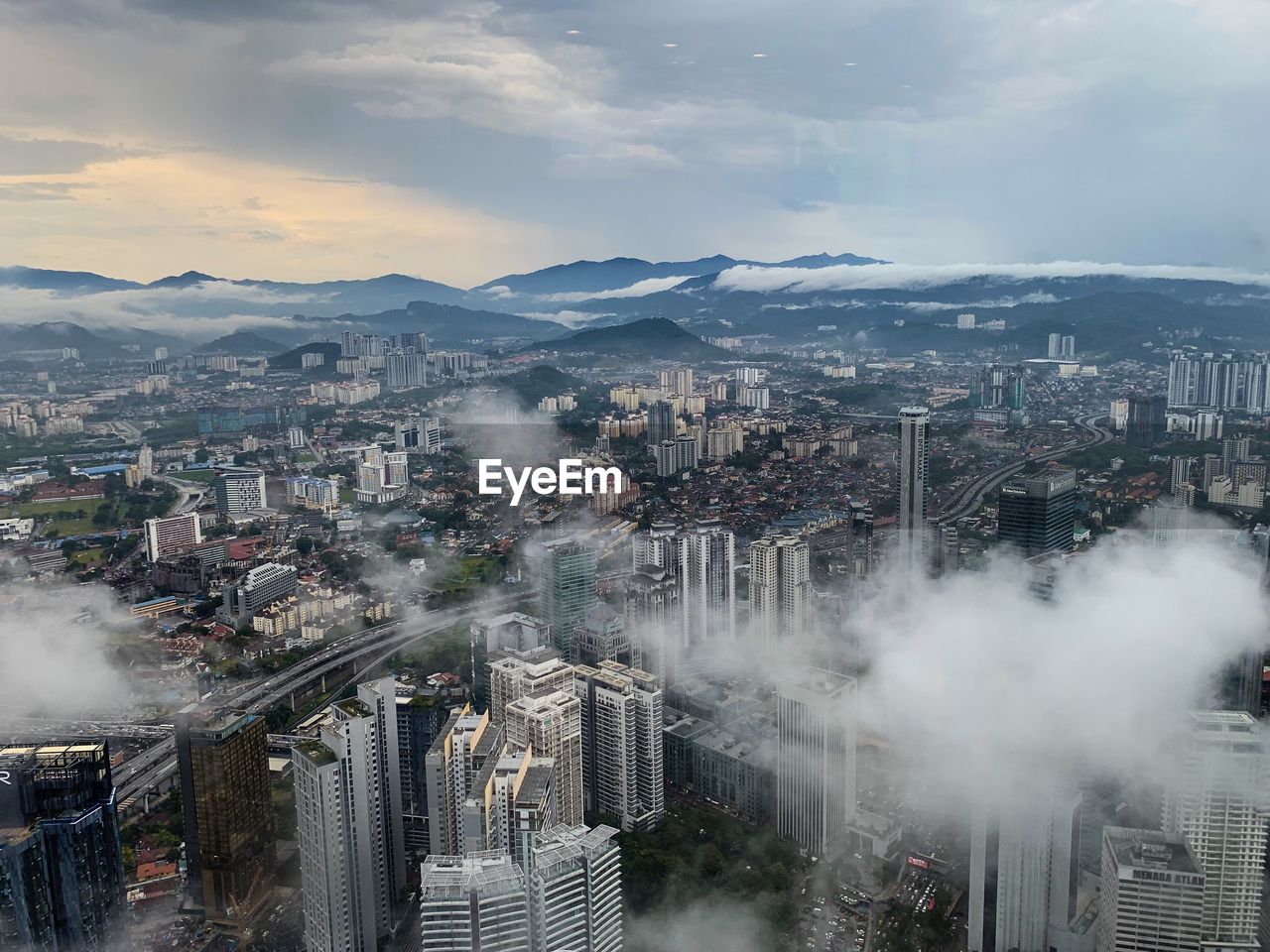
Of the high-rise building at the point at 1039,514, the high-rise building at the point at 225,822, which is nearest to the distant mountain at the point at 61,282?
the high-rise building at the point at 225,822

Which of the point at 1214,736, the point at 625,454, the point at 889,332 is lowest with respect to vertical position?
the point at 1214,736

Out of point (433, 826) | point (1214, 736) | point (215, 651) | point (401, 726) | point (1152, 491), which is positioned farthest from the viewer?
point (1152, 491)

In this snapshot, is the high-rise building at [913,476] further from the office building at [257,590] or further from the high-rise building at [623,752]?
the office building at [257,590]

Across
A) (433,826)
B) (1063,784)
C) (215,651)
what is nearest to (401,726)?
(433,826)

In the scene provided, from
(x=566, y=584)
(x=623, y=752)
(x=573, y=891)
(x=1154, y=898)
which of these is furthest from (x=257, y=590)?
(x=1154, y=898)

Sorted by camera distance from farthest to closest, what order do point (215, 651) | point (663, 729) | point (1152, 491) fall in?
point (1152, 491) → point (215, 651) → point (663, 729)

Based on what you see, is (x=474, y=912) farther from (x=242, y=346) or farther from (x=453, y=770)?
(x=242, y=346)

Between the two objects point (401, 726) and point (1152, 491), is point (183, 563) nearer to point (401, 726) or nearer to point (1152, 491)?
point (401, 726)

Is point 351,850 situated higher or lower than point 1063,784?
lower

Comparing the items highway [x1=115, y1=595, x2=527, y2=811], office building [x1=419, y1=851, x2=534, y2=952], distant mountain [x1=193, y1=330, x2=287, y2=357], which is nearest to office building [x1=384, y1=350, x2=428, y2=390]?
distant mountain [x1=193, y1=330, x2=287, y2=357]
